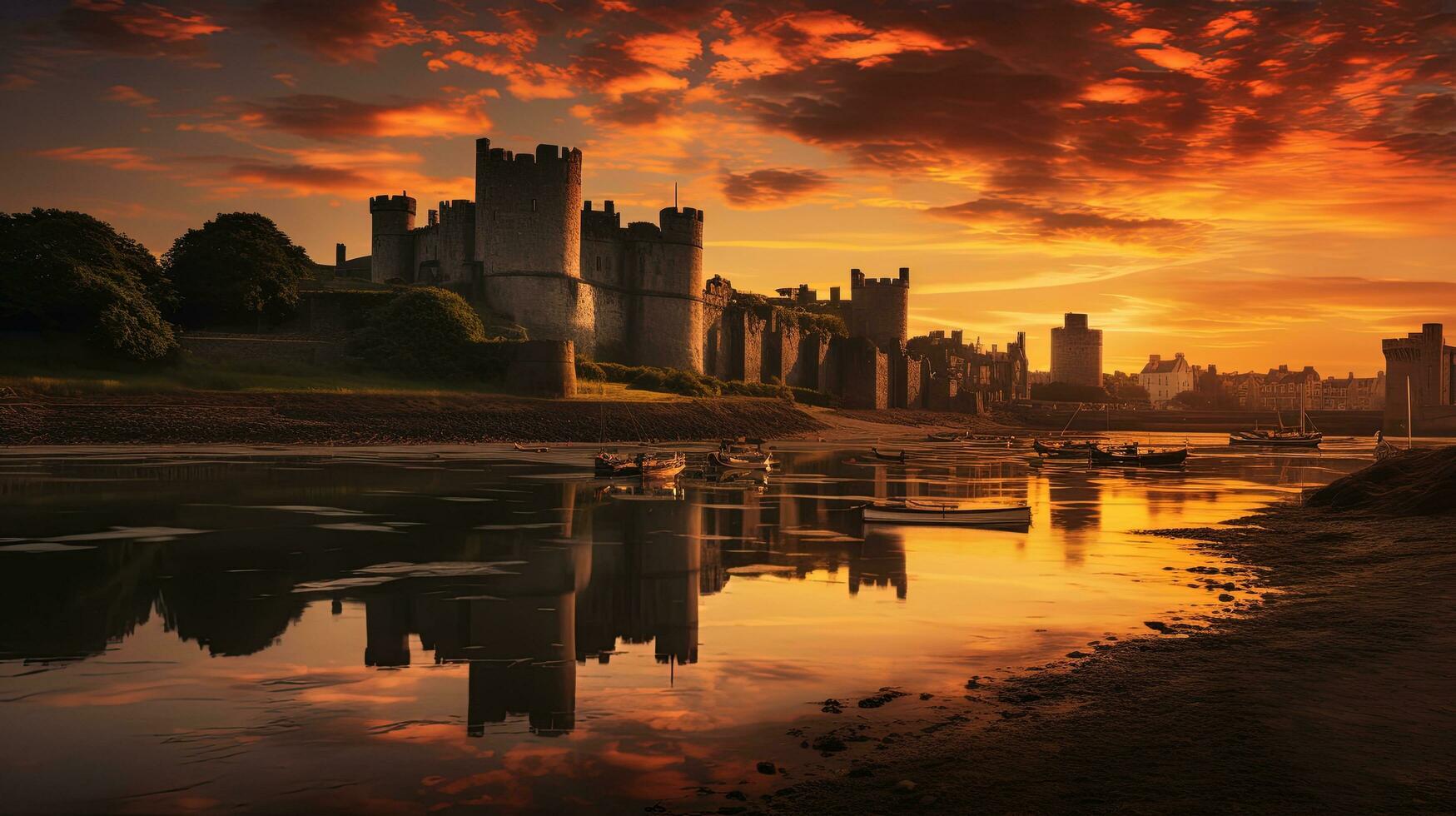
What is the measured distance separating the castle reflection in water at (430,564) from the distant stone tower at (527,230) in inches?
1544

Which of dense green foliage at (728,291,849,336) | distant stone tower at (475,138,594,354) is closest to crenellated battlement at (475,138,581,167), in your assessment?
distant stone tower at (475,138,594,354)

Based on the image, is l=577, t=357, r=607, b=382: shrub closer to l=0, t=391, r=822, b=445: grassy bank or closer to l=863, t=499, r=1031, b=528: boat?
l=0, t=391, r=822, b=445: grassy bank

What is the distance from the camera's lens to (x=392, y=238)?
73.9 meters

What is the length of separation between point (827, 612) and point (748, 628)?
4.08 feet

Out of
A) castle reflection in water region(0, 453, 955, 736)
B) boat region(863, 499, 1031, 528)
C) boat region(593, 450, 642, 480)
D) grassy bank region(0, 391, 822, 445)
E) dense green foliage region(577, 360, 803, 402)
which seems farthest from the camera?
dense green foliage region(577, 360, 803, 402)

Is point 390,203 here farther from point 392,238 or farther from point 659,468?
point 659,468

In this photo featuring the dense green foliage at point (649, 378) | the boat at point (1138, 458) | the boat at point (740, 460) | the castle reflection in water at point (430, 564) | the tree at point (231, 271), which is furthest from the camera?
the dense green foliage at point (649, 378)

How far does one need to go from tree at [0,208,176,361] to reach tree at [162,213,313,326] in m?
5.74

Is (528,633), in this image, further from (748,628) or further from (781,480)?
(781,480)

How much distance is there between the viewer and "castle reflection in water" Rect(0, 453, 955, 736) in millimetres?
9695

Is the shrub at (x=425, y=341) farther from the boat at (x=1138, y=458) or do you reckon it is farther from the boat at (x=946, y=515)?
the boat at (x=946, y=515)

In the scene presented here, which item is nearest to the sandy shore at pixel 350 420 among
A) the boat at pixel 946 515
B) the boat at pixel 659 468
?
the boat at pixel 659 468

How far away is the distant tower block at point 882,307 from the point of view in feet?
370

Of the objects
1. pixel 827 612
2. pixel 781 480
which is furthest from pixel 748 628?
pixel 781 480
